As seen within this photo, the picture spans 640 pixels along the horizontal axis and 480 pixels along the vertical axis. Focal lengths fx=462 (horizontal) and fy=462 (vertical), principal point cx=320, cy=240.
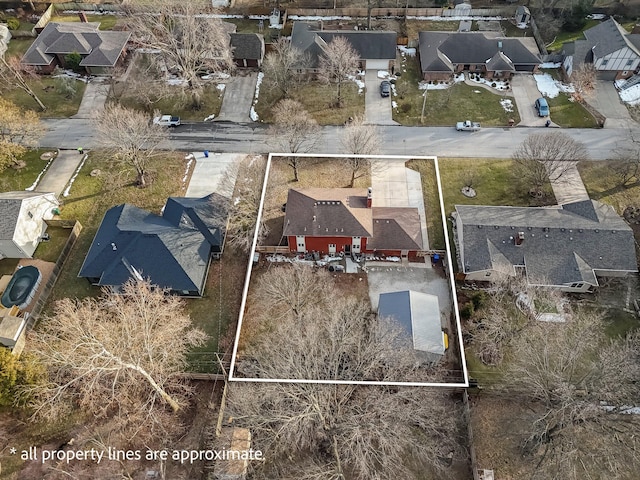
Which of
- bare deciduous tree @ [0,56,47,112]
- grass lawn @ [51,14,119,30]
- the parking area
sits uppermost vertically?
grass lawn @ [51,14,119,30]

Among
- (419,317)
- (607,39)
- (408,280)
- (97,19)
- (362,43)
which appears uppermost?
(97,19)

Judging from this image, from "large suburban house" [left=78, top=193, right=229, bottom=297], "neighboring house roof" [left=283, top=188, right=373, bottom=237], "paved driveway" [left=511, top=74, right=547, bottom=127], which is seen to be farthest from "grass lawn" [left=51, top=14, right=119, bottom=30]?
"paved driveway" [left=511, top=74, right=547, bottom=127]

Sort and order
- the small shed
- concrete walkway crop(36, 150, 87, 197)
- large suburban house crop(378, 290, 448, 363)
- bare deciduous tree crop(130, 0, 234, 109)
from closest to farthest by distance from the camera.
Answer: large suburban house crop(378, 290, 448, 363) < concrete walkway crop(36, 150, 87, 197) < bare deciduous tree crop(130, 0, 234, 109) < the small shed

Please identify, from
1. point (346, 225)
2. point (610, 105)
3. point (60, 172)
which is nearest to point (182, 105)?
point (60, 172)

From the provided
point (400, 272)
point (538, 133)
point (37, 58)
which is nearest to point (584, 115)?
point (538, 133)

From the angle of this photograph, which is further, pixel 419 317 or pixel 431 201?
pixel 431 201

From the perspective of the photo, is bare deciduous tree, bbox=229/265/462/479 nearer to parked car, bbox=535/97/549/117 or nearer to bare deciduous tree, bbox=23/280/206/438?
bare deciduous tree, bbox=23/280/206/438

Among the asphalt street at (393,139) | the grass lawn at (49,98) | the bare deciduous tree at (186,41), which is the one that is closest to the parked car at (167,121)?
the asphalt street at (393,139)

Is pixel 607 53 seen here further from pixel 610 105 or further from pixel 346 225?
pixel 346 225

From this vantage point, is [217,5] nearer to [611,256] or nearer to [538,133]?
[538,133]
